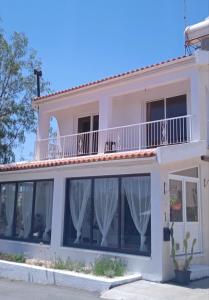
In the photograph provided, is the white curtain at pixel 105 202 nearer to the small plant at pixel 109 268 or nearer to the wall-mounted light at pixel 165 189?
the small plant at pixel 109 268

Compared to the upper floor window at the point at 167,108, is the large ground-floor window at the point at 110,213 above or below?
below

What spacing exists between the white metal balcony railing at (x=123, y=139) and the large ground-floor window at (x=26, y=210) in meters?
2.00

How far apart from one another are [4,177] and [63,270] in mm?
5839

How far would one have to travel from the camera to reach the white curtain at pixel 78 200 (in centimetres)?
1273

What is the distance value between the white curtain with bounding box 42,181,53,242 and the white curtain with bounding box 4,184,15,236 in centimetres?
182

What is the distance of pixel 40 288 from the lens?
10281 millimetres

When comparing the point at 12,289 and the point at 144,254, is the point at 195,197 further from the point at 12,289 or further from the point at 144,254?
the point at 12,289

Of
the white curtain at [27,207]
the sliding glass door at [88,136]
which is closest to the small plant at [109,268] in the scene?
the white curtain at [27,207]

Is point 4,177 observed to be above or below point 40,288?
above

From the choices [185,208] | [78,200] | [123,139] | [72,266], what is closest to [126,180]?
[185,208]

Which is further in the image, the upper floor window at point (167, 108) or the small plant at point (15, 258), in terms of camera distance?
the upper floor window at point (167, 108)

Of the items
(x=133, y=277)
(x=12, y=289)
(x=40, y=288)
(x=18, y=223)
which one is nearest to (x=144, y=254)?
(x=133, y=277)

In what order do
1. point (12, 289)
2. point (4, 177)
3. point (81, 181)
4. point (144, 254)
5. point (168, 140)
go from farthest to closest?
point (4, 177) → point (168, 140) → point (81, 181) → point (144, 254) → point (12, 289)

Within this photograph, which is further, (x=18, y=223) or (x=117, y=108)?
(x=117, y=108)
